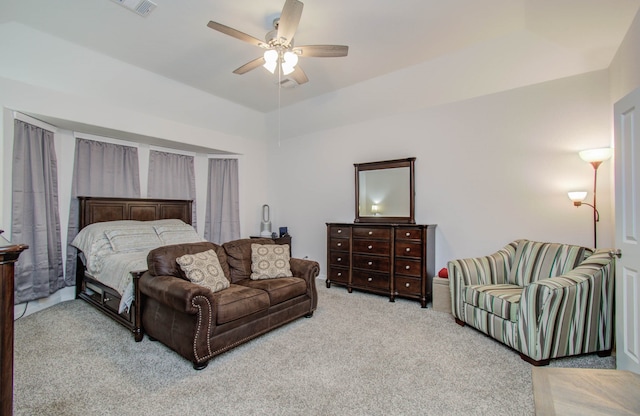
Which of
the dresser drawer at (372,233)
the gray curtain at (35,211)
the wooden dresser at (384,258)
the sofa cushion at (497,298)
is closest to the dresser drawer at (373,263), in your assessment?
the wooden dresser at (384,258)

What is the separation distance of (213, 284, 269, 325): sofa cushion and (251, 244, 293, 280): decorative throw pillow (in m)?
0.42

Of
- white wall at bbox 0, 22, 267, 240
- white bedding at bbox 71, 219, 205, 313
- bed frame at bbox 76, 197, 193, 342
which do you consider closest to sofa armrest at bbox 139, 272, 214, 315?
bed frame at bbox 76, 197, 193, 342

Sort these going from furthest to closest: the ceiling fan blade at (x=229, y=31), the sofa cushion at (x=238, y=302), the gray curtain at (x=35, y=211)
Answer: the gray curtain at (x=35, y=211)
the sofa cushion at (x=238, y=302)
the ceiling fan blade at (x=229, y=31)

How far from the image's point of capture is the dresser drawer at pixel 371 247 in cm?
395

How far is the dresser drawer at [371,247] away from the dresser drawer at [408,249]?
0.45ft

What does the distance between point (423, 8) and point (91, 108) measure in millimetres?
3999

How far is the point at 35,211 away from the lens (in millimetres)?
3387

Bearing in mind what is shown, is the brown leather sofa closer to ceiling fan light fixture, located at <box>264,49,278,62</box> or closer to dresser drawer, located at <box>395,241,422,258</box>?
dresser drawer, located at <box>395,241,422,258</box>

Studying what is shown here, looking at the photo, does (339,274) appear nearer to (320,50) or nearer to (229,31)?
(320,50)

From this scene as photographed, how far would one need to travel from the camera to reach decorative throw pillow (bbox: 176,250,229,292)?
2.69m

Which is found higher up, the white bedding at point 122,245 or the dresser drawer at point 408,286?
the white bedding at point 122,245

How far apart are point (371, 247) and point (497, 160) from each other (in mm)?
1945

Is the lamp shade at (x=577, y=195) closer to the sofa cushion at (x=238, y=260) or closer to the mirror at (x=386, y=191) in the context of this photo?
the mirror at (x=386, y=191)

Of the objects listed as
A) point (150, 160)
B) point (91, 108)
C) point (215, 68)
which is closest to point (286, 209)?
point (150, 160)
